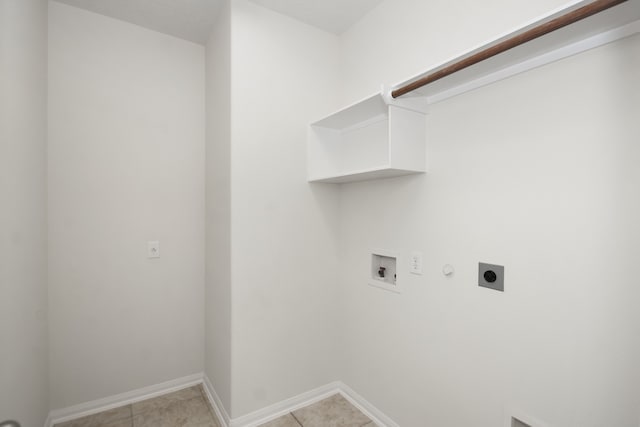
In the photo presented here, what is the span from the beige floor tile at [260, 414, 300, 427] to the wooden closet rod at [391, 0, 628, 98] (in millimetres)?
1983

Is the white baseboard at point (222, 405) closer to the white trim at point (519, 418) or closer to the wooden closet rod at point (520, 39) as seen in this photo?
the white trim at point (519, 418)

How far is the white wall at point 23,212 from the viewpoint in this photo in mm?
1228

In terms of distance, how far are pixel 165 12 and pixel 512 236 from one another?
7.74ft

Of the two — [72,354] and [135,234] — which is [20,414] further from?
[135,234]

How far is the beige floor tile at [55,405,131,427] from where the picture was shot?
190 cm

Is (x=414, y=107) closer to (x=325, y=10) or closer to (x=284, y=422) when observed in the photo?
(x=325, y=10)

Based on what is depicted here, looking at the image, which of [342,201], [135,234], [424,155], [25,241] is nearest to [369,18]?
[424,155]

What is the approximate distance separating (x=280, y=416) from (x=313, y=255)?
40.4 inches

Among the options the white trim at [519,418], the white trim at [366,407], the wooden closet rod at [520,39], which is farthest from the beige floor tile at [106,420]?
the wooden closet rod at [520,39]

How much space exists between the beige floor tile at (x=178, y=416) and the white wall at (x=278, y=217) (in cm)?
30


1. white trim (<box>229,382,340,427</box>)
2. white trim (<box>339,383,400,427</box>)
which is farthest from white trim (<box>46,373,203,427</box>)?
white trim (<box>339,383,400,427</box>)

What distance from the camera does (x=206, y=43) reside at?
2320mm

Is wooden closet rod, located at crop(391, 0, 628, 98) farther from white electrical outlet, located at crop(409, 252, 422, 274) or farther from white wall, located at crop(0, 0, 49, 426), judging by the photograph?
white wall, located at crop(0, 0, 49, 426)

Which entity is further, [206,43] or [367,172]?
[206,43]
